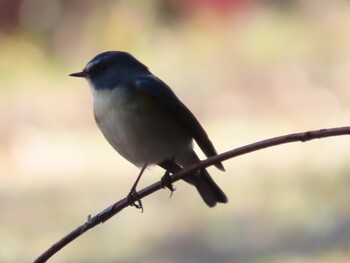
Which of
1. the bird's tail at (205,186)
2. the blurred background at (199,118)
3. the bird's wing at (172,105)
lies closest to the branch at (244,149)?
the bird's wing at (172,105)

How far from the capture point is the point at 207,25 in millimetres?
6770

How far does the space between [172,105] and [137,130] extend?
0.10 meters

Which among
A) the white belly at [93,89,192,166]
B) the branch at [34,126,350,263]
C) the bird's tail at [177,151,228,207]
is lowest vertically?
the bird's tail at [177,151,228,207]

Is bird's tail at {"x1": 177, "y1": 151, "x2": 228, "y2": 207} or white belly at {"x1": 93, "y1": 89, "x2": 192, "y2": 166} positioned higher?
white belly at {"x1": 93, "y1": 89, "x2": 192, "y2": 166}

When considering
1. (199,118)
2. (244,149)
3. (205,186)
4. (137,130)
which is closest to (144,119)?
(137,130)

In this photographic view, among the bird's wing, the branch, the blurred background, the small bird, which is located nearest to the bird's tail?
the small bird

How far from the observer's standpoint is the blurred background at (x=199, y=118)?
4129mm

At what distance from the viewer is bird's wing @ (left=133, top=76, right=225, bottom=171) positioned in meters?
2.13

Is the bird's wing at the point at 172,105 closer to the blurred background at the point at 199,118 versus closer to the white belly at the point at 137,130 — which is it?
the white belly at the point at 137,130

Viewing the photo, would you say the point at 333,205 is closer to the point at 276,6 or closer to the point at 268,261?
the point at 268,261

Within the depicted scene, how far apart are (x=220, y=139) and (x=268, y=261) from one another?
1.53 meters

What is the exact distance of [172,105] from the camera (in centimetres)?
215

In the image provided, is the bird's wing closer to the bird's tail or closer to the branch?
the bird's tail

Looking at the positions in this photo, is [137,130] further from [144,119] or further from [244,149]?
[244,149]
